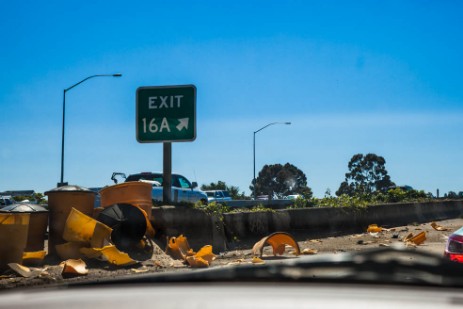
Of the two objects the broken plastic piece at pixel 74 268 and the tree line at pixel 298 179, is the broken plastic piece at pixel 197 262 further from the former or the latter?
the tree line at pixel 298 179

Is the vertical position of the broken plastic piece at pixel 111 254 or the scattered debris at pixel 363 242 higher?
the broken plastic piece at pixel 111 254

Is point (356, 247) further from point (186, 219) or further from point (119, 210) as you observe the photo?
point (119, 210)

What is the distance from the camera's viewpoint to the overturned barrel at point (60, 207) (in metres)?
10.8

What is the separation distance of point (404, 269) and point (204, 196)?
91.4ft

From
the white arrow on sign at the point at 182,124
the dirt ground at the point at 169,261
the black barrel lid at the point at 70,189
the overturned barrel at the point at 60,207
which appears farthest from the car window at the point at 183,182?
the overturned barrel at the point at 60,207

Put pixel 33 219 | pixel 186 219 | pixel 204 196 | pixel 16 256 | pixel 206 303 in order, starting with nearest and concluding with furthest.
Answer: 1. pixel 206 303
2. pixel 16 256
3. pixel 33 219
4. pixel 186 219
5. pixel 204 196

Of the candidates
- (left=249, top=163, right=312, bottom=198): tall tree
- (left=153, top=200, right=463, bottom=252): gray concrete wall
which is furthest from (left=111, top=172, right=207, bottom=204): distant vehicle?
(left=249, top=163, right=312, bottom=198): tall tree

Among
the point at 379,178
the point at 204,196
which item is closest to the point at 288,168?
the point at 379,178

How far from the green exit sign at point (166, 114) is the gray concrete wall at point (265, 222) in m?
2.14

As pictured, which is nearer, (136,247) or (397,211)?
(136,247)

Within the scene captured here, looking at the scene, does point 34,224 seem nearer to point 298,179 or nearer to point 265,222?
point 265,222

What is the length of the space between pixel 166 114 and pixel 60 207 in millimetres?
4349

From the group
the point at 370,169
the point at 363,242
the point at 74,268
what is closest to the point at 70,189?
the point at 74,268

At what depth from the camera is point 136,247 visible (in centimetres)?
1111
